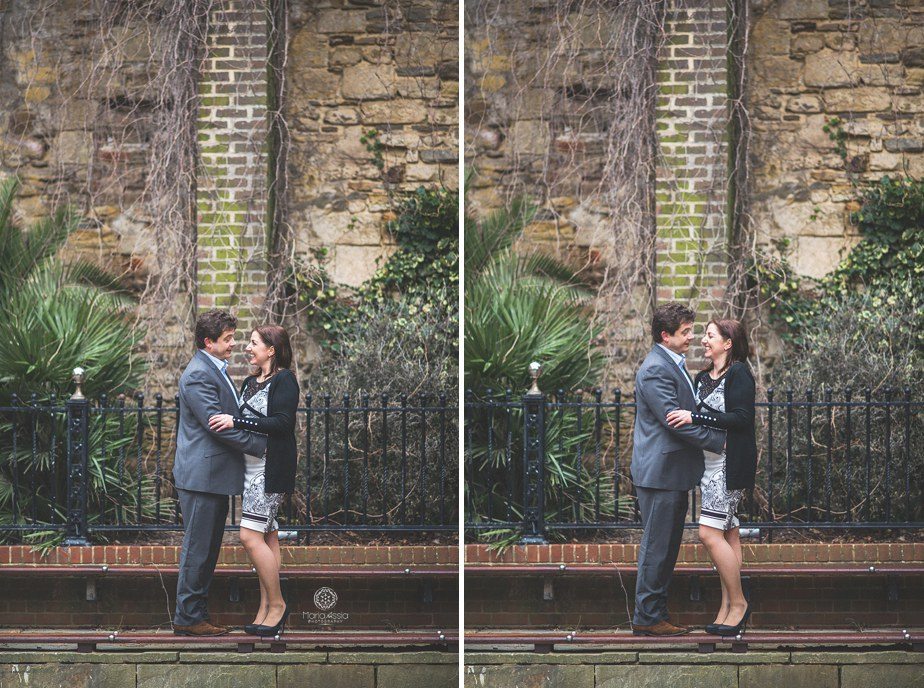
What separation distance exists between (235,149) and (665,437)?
2580 mm

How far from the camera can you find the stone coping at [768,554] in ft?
17.5

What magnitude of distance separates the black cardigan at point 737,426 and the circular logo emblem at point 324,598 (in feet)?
6.37

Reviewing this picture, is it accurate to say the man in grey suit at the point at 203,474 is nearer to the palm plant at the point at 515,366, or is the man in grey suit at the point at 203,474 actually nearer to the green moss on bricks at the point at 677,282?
the palm plant at the point at 515,366

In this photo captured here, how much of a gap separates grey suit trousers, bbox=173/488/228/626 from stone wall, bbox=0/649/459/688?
19 cm

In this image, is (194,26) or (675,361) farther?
(194,26)

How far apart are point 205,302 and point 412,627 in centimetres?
193

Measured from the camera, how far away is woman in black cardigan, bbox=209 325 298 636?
5418mm

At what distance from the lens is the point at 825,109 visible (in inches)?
226

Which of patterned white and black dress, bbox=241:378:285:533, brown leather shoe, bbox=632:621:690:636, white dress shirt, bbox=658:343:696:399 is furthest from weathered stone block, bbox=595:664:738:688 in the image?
patterned white and black dress, bbox=241:378:285:533

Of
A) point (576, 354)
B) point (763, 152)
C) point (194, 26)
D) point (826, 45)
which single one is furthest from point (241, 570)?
point (826, 45)

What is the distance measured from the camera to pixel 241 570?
18.0 ft

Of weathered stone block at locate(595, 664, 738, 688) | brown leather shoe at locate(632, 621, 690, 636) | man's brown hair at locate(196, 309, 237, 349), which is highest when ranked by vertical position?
man's brown hair at locate(196, 309, 237, 349)

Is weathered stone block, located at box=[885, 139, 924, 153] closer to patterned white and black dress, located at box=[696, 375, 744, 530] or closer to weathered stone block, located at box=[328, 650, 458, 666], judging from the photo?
patterned white and black dress, located at box=[696, 375, 744, 530]

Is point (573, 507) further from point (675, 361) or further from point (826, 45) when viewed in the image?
point (826, 45)
